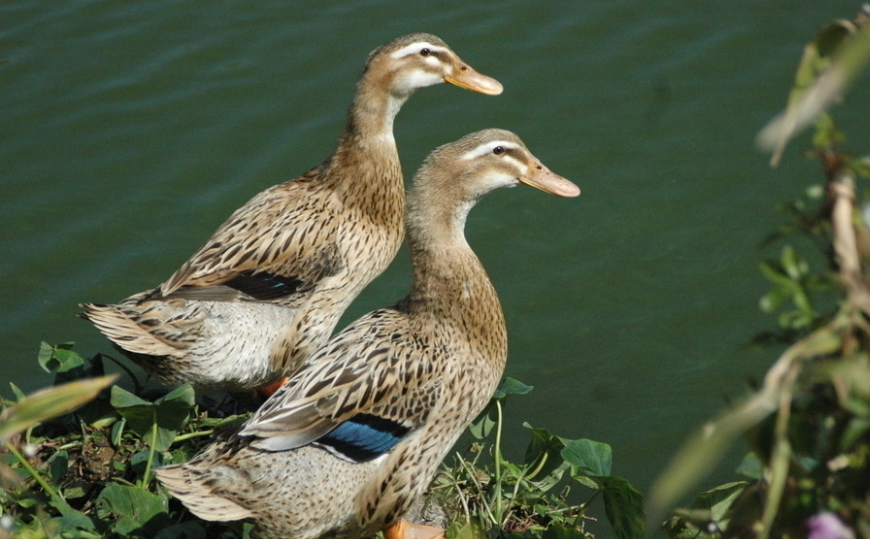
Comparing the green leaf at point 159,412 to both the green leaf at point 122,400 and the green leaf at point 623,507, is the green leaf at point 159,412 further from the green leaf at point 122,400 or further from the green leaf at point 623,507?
the green leaf at point 623,507

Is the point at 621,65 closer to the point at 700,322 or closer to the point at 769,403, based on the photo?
the point at 700,322

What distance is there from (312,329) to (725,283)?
2.67 meters

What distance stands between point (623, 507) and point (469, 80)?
2.96 m

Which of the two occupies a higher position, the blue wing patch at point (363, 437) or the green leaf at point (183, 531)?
the blue wing patch at point (363, 437)

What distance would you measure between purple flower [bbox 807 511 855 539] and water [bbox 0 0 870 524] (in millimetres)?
3317

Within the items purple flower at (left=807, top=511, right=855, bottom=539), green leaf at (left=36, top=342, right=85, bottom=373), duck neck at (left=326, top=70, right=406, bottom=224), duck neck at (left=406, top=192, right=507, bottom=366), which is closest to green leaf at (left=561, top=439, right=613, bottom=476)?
duck neck at (left=406, top=192, right=507, bottom=366)

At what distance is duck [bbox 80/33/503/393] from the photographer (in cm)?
517

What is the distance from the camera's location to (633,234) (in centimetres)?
688

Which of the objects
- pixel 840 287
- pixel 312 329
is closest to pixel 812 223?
pixel 840 287

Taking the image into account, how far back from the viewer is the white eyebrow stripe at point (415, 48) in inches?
228

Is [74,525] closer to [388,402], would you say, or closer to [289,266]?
[388,402]

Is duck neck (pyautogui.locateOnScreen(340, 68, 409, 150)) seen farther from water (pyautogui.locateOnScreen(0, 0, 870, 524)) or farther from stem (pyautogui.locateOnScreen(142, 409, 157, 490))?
stem (pyautogui.locateOnScreen(142, 409, 157, 490))

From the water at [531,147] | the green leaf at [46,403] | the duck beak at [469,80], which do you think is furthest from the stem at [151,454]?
the duck beak at [469,80]

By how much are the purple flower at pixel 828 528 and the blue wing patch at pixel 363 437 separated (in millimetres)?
2417
